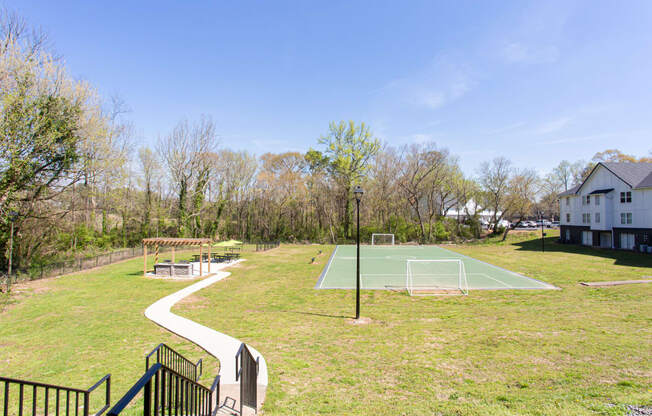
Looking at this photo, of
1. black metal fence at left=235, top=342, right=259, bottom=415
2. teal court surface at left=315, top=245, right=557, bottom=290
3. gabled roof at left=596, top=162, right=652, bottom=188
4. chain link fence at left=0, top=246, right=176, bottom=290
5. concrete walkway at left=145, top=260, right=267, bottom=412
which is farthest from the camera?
gabled roof at left=596, top=162, right=652, bottom=188

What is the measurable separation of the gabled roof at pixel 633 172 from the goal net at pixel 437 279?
73.9 ft

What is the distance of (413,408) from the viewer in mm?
5703

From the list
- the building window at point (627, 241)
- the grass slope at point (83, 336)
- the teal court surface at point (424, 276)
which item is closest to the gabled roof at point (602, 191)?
the building window at point (627, 241)

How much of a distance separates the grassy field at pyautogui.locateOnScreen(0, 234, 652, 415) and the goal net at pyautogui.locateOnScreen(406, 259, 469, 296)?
3.74 feet

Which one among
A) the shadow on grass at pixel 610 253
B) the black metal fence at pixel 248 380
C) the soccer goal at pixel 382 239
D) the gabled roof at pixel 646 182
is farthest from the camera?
the soccer goal at pixel 382 239

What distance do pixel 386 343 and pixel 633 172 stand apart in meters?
40.9

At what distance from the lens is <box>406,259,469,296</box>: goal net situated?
16.5 metres

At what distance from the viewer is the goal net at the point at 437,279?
16.5m

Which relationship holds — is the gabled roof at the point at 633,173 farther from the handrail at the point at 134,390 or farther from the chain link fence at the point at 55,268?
the chain link fence at the point at 55,268

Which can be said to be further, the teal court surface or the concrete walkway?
the teal court surface

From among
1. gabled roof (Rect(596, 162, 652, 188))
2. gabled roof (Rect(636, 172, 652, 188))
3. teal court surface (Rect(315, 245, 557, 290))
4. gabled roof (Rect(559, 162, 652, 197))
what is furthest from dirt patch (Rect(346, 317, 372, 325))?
gabled roof (Rect(596, 162, 652, 188))

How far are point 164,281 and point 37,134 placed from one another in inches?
423

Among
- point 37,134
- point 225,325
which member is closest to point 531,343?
point 225,325

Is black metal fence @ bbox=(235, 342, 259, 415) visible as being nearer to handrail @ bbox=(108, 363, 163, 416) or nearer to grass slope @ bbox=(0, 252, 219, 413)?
grass slope @ bbox=(0, 252, 219, 413)
